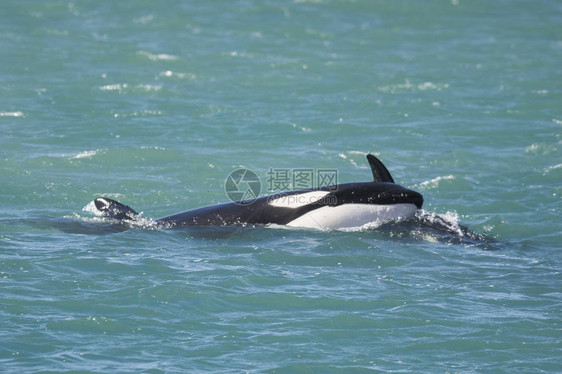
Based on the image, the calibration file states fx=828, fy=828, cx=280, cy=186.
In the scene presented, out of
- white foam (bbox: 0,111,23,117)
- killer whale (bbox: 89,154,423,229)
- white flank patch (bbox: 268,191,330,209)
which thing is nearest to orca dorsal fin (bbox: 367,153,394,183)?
killer whale (bbox: 89,154,423,229)

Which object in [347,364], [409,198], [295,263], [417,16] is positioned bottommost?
[347,364]

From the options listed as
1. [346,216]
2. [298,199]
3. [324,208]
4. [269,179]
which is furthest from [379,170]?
[269,179]

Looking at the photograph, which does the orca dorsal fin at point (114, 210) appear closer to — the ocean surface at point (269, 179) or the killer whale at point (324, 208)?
the killer whale at point (324, 208)

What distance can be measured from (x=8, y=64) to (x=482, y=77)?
17.3 m

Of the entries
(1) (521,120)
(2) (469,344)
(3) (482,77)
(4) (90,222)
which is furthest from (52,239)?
(3) (482,77)

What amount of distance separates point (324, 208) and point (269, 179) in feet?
15.7

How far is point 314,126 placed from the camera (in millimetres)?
24656

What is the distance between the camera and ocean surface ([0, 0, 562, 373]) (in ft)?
34.8

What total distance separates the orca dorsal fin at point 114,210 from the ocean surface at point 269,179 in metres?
0.62

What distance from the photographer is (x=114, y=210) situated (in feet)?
51.4

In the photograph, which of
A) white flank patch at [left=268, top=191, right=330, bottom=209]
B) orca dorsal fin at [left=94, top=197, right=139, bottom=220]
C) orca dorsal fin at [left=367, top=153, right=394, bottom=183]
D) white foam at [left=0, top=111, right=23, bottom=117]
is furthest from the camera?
white foam at [left=0, top=111, right=23, bottom=117]

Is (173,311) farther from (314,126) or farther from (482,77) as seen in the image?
(482,77)

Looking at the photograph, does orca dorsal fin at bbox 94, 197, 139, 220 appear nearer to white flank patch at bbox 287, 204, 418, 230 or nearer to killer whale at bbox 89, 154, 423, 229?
killer whale at bbox 89, 154, 423, 229

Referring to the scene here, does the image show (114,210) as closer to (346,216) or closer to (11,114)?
(346,216)
